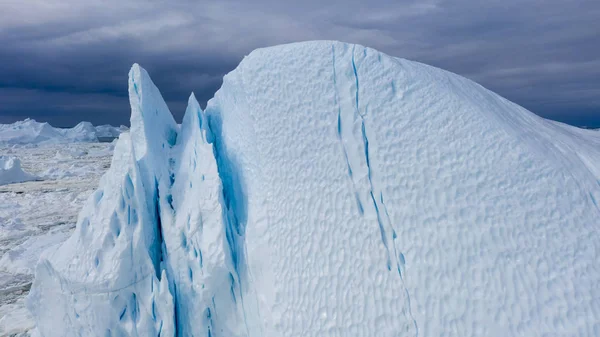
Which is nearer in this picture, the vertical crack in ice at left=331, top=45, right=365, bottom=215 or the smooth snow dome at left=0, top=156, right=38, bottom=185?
the vertical crack in ice at left=331, top=45, right=365, bottom=215

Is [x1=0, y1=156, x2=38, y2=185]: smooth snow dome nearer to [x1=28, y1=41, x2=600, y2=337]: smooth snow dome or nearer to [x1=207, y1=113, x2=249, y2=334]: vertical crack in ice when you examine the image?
[x1=28, y1=41, x2=600, y2=337]: smooth snow dome

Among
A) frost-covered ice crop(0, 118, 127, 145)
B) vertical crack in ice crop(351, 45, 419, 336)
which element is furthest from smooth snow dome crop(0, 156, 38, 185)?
frost-covered ice crop(0, 118, 127, 145)

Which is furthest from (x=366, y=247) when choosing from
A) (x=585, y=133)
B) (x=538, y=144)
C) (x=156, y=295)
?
(x=585, y=133)

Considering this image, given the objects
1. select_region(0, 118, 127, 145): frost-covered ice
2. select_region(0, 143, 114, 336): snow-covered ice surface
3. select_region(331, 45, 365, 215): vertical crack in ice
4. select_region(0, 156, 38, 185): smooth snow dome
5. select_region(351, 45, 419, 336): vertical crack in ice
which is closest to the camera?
select_region(351, 45, 419, 336): vertical crack in ice

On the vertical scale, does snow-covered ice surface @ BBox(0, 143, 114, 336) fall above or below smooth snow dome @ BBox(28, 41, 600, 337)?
below

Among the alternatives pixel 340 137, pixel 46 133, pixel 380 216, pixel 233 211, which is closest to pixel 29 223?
pixel 233 211

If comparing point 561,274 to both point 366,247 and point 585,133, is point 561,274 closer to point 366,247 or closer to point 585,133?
point 366,247
